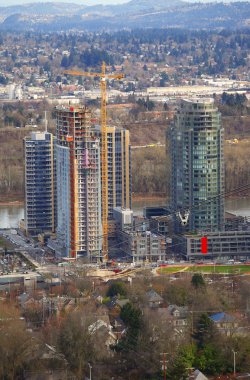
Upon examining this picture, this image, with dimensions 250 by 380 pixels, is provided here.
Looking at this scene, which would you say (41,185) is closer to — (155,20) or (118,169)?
(118,169)

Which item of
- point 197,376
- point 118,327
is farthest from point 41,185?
point 197,376

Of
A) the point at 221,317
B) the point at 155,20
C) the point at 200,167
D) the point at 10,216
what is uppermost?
the point at 200,167

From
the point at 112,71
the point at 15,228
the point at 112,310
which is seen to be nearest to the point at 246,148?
the point at 15,228

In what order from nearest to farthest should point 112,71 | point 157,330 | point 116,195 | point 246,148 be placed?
1. point 157,330
2. point 116,195
3. point 246,148
4. point 112,71

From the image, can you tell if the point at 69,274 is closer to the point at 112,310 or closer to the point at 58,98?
the point at 112,310

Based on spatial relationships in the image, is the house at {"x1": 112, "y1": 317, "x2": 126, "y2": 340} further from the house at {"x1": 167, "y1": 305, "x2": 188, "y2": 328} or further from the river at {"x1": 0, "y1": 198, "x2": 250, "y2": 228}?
the river at {"x1": 0, "y1": 198, "x2": 250, "y2": 228}
